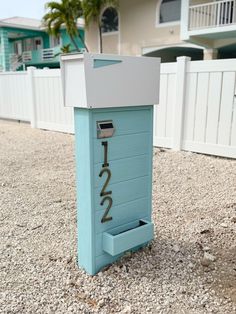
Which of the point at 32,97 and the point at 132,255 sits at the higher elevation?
the point at 32,97

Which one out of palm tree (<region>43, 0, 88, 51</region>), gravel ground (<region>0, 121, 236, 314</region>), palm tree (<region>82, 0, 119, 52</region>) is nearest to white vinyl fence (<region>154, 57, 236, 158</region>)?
gravel ground (<region>0, 121, 236, 314</region>)

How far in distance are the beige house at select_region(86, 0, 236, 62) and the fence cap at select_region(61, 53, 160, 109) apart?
945 centimetres

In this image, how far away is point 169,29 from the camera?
1362cm

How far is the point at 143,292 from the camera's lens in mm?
2045

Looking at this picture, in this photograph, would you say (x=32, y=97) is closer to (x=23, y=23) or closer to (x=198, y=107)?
(x=198, y=107)

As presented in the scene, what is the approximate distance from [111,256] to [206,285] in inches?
27.1

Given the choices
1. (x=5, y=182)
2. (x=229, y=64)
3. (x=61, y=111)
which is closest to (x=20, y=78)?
(x=61, y=111)

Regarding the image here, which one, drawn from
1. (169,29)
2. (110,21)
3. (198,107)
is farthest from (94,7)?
(198,107)

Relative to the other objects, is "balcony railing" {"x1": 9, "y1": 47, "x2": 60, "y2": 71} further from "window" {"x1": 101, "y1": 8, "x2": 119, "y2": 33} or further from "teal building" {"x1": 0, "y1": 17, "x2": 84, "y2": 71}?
"window" {"x1": 101, "y1": 8, "x2": 119, "y2": 33}

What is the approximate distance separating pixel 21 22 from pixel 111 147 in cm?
2359

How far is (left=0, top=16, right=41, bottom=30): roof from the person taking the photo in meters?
21.1

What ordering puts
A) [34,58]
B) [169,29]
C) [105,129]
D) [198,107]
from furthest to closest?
[34,58], [169,29], [198,107], [105,129]

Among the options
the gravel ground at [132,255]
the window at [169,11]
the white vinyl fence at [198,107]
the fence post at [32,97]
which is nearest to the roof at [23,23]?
the window at [169,11]

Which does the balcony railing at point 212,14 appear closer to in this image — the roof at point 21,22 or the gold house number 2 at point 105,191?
the gold house number 2 at point 105,191
